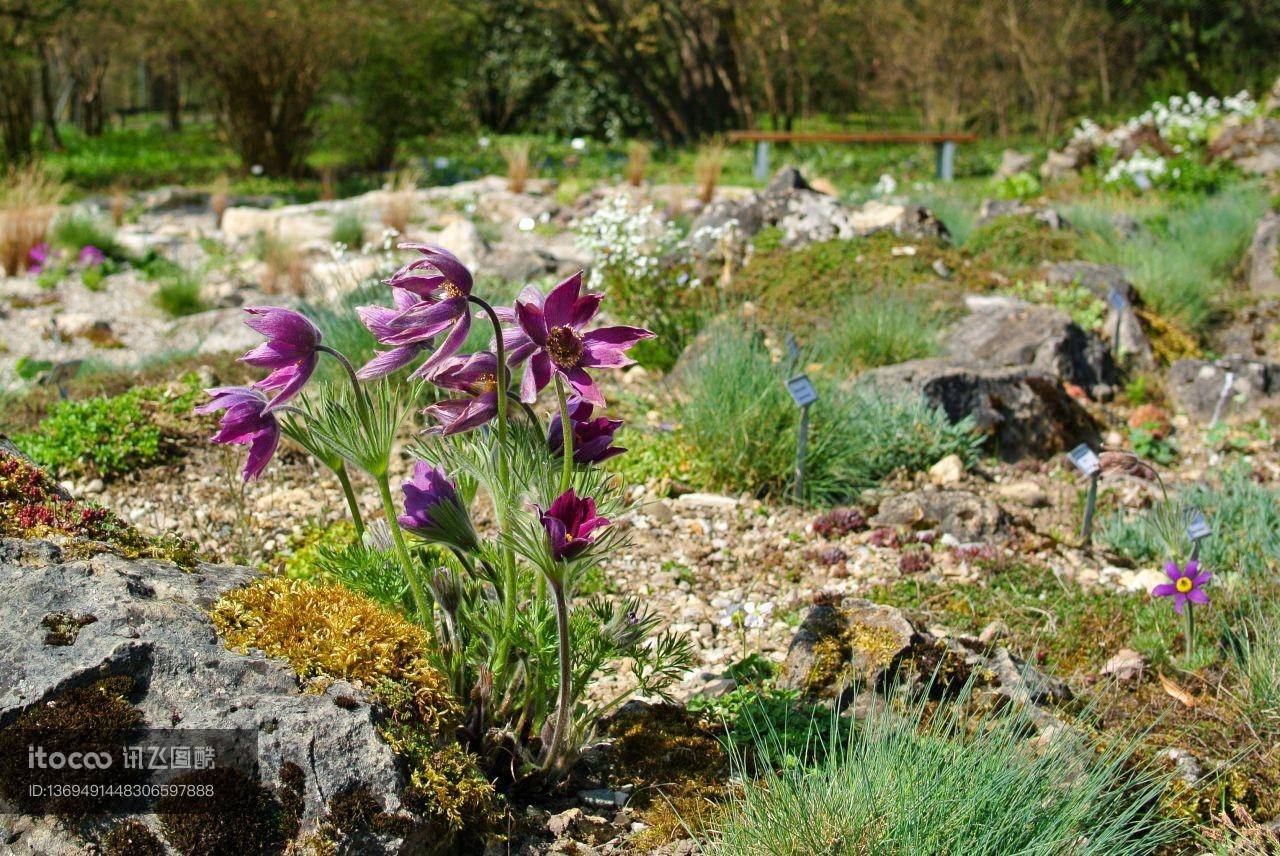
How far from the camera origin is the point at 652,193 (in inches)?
462

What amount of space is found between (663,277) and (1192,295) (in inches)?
138

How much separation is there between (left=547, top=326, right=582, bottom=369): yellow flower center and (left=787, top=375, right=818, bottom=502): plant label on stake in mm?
1822

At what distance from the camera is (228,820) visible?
5.83 ft

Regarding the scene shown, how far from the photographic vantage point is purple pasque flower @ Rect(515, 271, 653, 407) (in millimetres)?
1936

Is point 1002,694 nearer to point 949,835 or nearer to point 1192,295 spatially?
point 949,835

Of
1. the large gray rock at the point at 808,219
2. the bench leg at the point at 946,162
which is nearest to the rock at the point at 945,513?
the large gray rock at the point at 808,219

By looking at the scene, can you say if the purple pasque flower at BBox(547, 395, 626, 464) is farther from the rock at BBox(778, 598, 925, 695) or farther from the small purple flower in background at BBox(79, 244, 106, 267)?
the small purple flower in background at BBox(79, 244, 106, 267)

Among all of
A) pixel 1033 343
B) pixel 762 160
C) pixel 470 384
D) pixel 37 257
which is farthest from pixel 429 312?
pixel 762 160

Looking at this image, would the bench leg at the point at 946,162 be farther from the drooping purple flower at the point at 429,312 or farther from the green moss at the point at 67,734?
the green moss at the point at 67,734

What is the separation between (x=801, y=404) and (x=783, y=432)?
26.2 inches

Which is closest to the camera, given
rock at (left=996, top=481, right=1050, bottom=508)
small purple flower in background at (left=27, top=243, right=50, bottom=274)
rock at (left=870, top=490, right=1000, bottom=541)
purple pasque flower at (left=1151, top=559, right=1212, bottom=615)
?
purple pasque flower at (left=1151, top=559, right=1212, bottom=615)

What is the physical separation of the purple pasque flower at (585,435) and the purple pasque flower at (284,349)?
479mm

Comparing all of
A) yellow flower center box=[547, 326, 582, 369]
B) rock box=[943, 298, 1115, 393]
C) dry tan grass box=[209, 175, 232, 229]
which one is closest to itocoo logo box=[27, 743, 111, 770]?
yellow flower center box=[547, 326, 582, 369]

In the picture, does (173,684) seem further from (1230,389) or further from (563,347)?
(1230,389)
